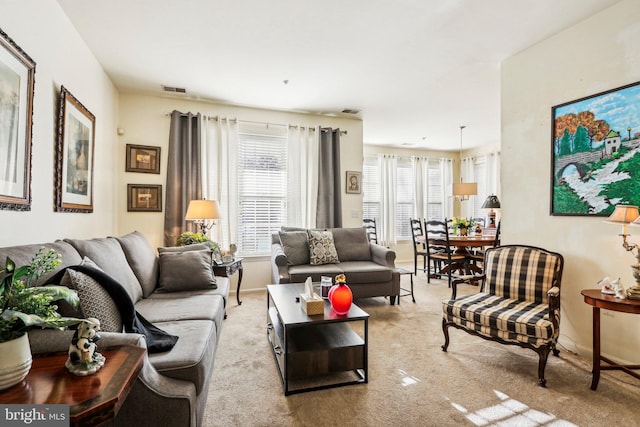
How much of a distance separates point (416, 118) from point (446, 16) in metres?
2.71

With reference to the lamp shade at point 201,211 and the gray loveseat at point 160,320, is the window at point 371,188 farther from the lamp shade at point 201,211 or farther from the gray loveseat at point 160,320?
the gray loveseat at point 160,320

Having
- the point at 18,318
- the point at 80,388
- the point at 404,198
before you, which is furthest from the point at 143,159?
the point at 404,198

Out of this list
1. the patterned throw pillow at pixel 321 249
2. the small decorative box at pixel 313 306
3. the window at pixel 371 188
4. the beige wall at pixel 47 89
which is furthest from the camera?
the window at pixel 371 188

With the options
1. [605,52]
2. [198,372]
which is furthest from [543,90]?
[198,372]

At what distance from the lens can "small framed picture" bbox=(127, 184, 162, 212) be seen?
4.13 m

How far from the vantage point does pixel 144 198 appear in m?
4.18

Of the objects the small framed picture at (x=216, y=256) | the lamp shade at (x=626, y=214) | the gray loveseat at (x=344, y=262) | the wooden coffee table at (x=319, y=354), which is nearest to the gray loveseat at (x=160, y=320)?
the small framed picture at (x=216, y=256)

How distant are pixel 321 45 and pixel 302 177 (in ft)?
7.34

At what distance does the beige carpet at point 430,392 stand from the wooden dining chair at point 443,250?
2294 millimetres

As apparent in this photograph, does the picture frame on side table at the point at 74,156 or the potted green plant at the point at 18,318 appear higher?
the picture frame on side table at the point at 74,156

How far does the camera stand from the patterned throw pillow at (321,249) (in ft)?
13.3

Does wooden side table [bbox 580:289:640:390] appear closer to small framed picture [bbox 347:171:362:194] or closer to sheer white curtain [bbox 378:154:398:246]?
small framed picture [bbox 347:171:362:194]

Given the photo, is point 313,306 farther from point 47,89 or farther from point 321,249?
point 47,89

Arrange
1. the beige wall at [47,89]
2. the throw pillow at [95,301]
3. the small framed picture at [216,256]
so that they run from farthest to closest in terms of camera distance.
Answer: the small framed picture at [216,256]
the beige wall at [47,89]
the throw pillow at [95,301]
